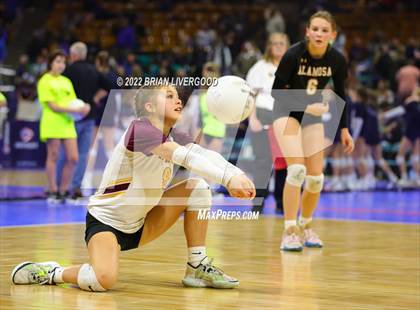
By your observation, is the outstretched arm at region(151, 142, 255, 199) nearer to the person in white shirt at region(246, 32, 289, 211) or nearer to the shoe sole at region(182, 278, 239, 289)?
the shoe sole at region(182, 278, 239, 289)

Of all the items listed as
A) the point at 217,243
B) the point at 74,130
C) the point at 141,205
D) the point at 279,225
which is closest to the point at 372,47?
the point at 74,130

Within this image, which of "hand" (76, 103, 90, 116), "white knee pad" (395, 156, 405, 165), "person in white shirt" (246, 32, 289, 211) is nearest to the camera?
"person in white shirt" (246, 32, 289, 211)

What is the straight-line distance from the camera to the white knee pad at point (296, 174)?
8695 millimetres

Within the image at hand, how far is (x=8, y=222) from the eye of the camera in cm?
1076

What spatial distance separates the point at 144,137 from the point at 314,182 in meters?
3.22

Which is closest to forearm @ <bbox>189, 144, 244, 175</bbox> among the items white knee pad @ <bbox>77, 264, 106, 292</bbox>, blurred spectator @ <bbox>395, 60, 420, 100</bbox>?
white knee pad @ <bbox>77, 264, 106, 292</bbox>

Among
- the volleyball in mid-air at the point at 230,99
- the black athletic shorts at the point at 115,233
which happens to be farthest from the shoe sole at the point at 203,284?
the volleyball in mid-air at the point at 230,99

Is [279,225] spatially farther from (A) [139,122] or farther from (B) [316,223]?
(A) [139,122]

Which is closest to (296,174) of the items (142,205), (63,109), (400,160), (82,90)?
(142,205)

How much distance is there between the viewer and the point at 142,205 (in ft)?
20.6

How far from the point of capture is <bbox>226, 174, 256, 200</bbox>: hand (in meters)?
5.56

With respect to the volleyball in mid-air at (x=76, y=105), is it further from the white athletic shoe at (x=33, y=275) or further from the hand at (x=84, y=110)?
the white athletic shoe at (x=33, y=275)

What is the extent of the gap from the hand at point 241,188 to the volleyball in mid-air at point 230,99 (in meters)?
0.87

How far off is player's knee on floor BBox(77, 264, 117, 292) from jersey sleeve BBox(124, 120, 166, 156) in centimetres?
79
